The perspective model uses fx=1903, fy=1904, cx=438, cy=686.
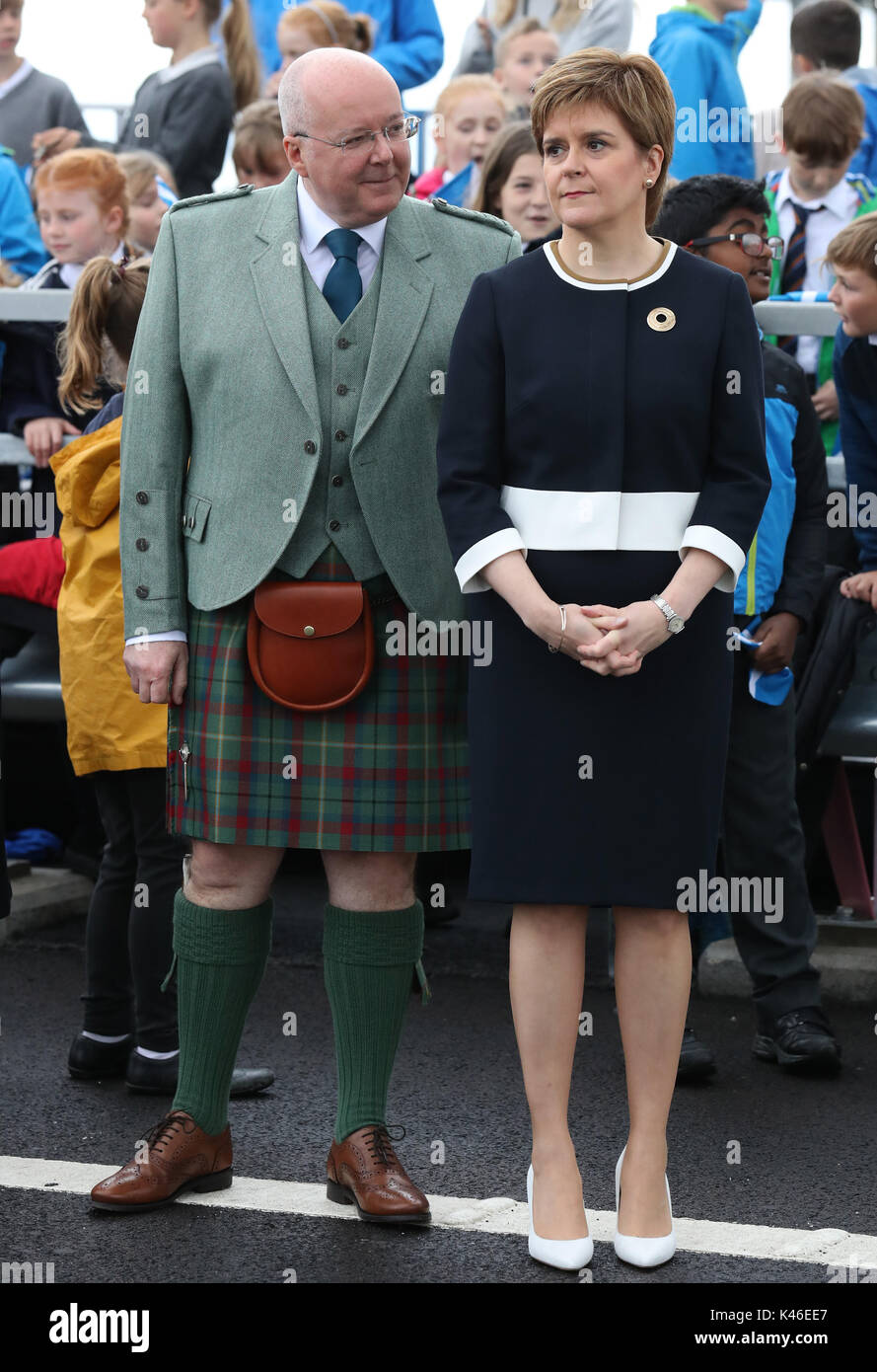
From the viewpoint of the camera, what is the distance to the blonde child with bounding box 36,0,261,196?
732cm

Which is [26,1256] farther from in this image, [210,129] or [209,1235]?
[210,129]

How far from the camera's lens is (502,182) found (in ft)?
19.7

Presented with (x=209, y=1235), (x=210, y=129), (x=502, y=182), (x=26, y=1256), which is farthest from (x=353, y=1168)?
(x=210, y=129)

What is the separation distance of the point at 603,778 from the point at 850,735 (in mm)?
2163

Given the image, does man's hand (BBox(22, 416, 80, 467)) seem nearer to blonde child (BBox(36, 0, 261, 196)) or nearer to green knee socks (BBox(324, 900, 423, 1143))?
blonde child (BBox(36, 0, 261, 196))

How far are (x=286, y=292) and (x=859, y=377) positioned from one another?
2.06 metres

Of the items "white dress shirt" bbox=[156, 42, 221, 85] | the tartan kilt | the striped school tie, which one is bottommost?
the tartan kilt

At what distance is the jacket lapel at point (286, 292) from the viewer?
3.38 meters

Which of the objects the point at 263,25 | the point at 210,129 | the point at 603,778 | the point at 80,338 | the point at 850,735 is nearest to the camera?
the point at 603,778

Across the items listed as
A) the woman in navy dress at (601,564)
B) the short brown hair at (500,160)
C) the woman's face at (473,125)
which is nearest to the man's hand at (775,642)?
the woman in navy dress at (601,564)

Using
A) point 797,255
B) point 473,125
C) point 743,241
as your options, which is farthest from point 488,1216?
point 473,125

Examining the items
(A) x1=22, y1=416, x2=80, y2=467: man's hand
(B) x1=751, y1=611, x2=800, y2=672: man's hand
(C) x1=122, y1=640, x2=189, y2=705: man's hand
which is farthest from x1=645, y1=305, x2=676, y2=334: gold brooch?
(A) x1=22, y1=416, x2=80, y2=467: man's hand

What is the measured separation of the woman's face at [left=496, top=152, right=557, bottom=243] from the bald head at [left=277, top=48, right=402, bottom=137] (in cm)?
261

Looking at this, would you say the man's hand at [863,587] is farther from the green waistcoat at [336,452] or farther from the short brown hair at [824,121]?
the short brown hair at [824,121]
